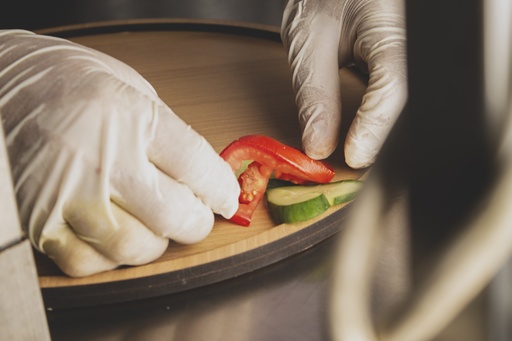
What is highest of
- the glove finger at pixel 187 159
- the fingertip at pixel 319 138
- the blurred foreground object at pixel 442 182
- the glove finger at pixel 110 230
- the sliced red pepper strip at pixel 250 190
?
the blurred foreground object at pixel 442 182

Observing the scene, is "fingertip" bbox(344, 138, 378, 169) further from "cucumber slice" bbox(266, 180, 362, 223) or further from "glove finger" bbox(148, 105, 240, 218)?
"glove finger" bbox(148, 105, 240, 218)

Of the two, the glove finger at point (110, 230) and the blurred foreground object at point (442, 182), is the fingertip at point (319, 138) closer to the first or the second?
the glove finger at point (110, 230)

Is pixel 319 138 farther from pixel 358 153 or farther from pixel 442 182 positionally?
pixel 442 182

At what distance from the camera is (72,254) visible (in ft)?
2.25

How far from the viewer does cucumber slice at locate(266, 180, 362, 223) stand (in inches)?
29.6

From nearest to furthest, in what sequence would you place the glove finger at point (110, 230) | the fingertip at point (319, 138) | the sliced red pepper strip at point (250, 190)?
the glove finger at point (110, 230)
the sliced red pepper strip at point (250, 190)
the fingertip at point (319, 138)

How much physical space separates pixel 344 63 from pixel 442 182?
913mm

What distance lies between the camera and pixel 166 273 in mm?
683

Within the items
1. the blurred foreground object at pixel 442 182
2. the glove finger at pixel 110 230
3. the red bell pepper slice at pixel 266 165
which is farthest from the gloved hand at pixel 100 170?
the blurred foreground object at pixel 442 182

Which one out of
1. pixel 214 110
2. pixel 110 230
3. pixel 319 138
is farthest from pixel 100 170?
pixel 214 110

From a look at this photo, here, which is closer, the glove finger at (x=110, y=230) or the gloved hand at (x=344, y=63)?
the glove finger at (x=110, y=230)

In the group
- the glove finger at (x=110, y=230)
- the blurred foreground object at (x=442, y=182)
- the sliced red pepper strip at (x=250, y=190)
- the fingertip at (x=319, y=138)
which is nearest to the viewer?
the blurred foreground object at (x=442, y=182)

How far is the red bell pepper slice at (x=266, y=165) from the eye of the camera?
2.75 ft

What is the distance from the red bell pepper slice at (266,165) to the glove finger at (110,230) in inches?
6.5
